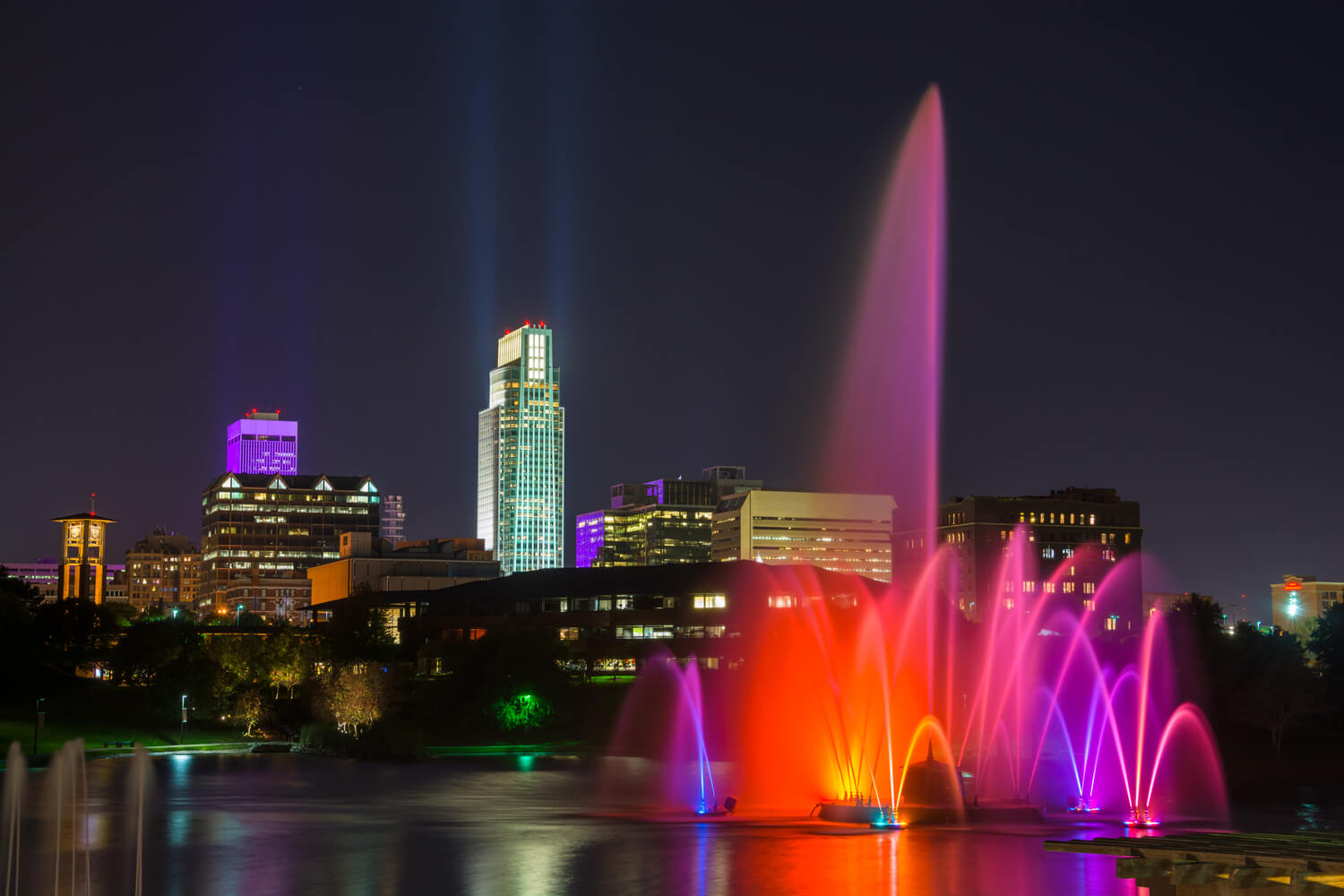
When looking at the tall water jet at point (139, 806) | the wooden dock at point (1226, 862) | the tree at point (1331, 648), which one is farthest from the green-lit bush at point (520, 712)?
the wooden dock at point (1226, 862)

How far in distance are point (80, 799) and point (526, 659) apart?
61025 mm

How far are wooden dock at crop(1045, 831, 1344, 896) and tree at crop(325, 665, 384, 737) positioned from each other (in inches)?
2898

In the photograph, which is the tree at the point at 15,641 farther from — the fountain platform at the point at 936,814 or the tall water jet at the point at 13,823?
the fountain platform at the point at 936,814

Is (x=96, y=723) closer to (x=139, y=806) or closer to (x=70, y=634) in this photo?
(x=70, y=634)

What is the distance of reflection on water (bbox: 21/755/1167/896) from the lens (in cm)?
3794

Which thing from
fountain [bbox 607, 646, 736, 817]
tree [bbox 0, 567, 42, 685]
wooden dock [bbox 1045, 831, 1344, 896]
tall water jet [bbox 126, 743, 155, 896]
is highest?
tree [bbox 0, 567, 42, 685]

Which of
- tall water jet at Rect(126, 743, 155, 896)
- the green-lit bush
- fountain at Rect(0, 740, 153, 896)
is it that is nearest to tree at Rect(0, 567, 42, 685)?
tall water jet at Rect(126, 743, 155, 896)

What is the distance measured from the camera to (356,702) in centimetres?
10194

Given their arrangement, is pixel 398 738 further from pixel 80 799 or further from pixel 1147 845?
pixel 1147 845

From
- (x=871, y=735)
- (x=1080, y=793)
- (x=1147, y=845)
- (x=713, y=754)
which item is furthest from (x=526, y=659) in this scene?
(x=1147, y=845)

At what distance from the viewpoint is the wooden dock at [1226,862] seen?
31.4 metres

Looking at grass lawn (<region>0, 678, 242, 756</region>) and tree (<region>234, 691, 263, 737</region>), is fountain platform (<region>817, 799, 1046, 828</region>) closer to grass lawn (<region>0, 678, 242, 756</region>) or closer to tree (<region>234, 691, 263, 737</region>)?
grass lawn (<region>0, 678, 242, 756</region>)

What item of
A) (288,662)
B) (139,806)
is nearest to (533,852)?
(139,806)

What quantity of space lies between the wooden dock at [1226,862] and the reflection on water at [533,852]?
3.34m
